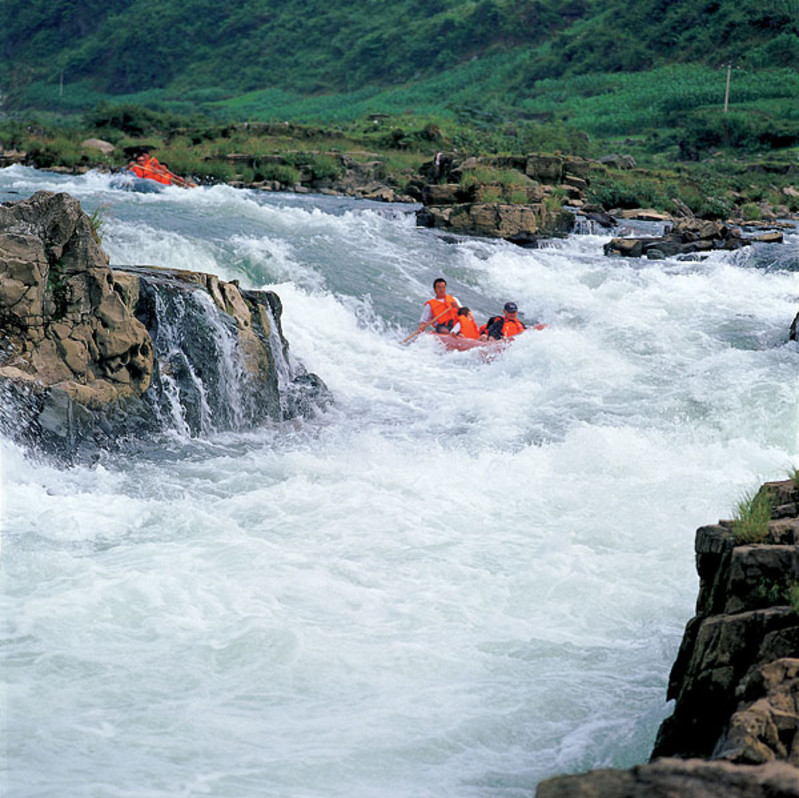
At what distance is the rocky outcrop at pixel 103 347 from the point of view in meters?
7.82

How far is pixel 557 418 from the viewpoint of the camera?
988cm

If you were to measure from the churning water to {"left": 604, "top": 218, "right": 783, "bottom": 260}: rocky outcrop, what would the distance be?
6810 millimetres

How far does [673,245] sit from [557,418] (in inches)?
433

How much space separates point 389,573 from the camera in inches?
239

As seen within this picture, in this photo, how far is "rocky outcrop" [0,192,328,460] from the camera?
25.6 ft

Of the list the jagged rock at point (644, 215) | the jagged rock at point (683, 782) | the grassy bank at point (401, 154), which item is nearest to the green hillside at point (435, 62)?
the grassy bank at point (401, 154)

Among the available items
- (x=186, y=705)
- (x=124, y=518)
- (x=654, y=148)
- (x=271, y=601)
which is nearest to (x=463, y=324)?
(x=124, y=518)

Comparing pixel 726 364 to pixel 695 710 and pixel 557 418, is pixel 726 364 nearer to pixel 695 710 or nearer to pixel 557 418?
pixel 557 418

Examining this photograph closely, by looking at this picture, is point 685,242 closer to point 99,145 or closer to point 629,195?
point 629,195

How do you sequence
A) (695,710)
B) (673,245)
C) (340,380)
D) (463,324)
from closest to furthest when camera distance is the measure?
(695,710) < (340,380) < (463,324) < (673,245)

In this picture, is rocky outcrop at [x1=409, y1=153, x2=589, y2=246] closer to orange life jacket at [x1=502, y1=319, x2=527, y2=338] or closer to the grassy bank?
the grassy bank

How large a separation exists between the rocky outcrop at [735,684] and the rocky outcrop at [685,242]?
15.2m

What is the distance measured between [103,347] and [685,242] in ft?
47.8

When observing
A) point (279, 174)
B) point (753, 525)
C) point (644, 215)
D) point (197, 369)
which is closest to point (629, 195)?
point (644, 215)
